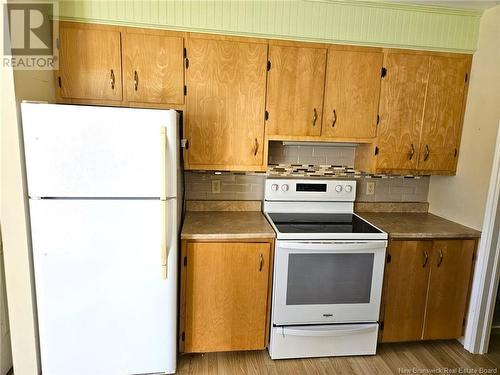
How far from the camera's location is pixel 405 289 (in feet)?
7.23

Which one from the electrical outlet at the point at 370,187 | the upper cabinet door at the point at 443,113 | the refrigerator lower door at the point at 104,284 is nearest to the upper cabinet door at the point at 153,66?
the refrigerator lower door at the point at 104,284

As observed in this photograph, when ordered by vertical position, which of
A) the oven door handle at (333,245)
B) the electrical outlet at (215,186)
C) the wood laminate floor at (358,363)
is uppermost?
the electrical outlet at (215,186)

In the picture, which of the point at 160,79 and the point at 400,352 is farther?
the point at 400,352

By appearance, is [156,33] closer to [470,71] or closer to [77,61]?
[77,61]

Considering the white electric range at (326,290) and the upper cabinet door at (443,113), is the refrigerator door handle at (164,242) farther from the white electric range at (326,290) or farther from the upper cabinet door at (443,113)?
the upper cabinet door at (443,113)

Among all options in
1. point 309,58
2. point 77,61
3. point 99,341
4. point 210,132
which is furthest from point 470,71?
point 99,341

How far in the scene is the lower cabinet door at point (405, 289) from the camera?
2.16 m

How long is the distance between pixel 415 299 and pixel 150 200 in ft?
6.26

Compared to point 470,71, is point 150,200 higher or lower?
lower

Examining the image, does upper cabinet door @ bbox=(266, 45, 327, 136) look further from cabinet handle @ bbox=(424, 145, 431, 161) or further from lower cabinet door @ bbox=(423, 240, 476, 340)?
lower cabinet door @ bbox=(423, 240, 476, 340)

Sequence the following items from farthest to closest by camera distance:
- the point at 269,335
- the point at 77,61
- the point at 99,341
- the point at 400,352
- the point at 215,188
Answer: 1. the point at 215,188
2. the point at 400,352
3. the point at 269,335
4. the point at 77,61
5. the point at 99,341

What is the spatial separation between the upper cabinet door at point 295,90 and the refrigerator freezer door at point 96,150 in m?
0.80

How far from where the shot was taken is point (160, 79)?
2.07m

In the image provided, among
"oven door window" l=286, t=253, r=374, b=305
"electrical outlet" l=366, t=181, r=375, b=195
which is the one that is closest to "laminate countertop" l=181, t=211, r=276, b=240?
"oven door window" l=286, t=253, r=374, b=305
